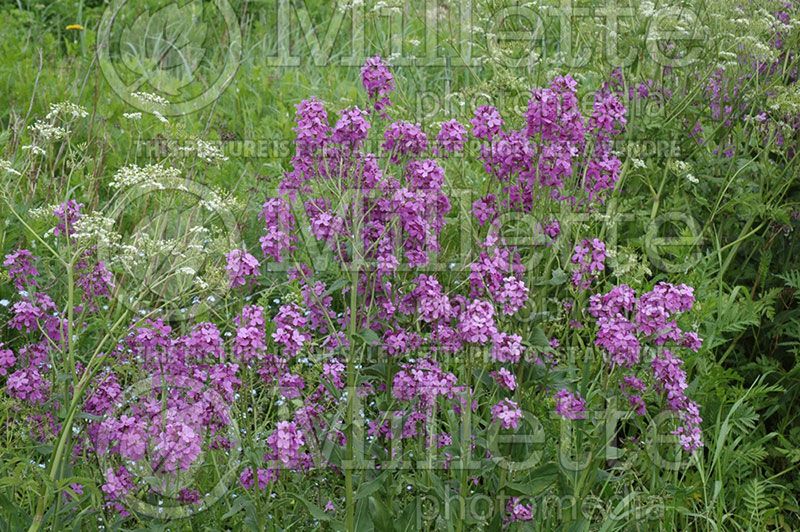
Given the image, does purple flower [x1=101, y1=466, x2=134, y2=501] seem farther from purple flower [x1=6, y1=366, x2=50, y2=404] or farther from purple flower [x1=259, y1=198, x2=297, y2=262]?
purple flower [x1=259, y1=198, x2=297, y2=262]

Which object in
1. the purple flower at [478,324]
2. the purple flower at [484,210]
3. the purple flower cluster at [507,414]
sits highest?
the purple flower at [484,210]

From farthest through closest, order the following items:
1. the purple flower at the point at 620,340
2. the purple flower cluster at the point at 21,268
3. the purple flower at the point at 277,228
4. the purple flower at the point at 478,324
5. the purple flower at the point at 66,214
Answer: the purple flower cluster at the point at 21,268 → the purple flower at the point at 66,214 → the purple flower at the point at 277,228 → the purple flower at the point at 620,340 → the purple flower at the point at 478,324

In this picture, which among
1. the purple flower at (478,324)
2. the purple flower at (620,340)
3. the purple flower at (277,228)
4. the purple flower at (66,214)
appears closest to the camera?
the purple flower at (478,324)

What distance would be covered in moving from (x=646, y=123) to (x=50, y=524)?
2.42m

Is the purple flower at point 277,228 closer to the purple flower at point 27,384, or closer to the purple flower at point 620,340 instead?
the purple flower at point 27,384

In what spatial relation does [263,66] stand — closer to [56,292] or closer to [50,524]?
[56,292]

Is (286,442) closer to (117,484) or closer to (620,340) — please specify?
(117,484)

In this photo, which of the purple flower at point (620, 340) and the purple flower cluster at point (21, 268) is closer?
the purple flower at point (620, 340)

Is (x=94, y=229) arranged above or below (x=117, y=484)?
above

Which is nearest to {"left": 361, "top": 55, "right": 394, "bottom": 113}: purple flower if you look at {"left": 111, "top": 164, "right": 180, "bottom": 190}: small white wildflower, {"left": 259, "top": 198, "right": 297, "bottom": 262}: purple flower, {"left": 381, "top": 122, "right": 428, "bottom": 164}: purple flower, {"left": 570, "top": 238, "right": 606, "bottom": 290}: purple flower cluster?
{"left": 381, "top": 122, "right": 428, "bottom": 164}: purple flower

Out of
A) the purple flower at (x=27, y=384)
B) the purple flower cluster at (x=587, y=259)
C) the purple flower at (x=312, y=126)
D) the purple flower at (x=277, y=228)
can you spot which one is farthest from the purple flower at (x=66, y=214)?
the purple flower cluster at (x=587, y=259)

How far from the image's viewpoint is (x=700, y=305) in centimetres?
344

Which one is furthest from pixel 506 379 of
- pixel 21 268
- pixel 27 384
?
pixel 21 268

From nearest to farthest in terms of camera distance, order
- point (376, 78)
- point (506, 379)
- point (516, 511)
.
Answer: point (506, 379) < point (516, 511) < point (376, 78)
